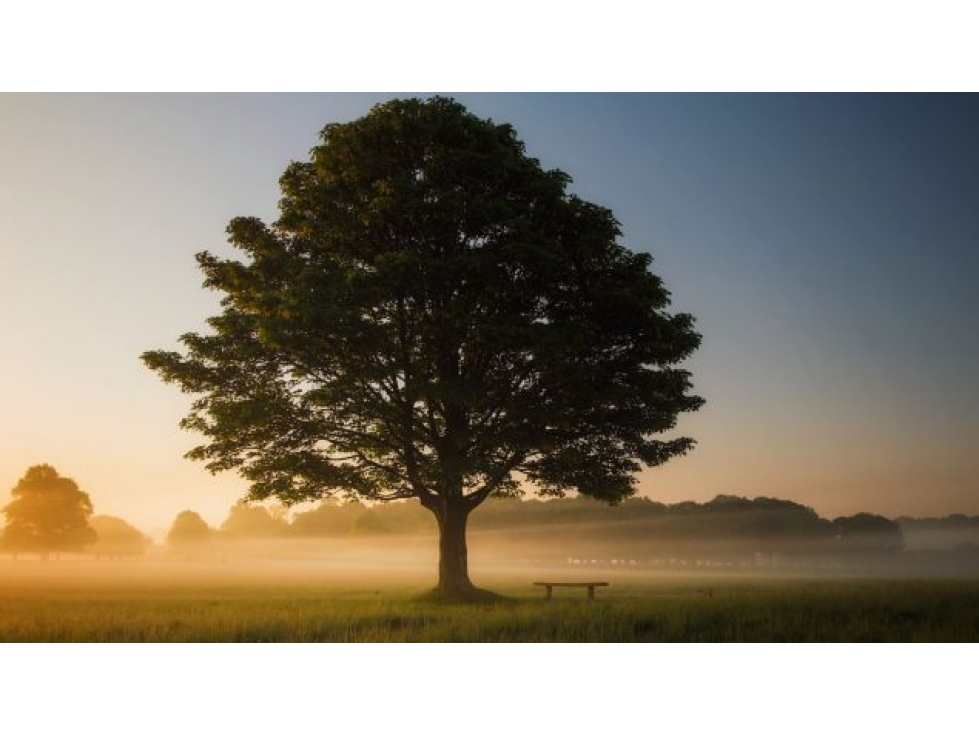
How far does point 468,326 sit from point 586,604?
664 cm

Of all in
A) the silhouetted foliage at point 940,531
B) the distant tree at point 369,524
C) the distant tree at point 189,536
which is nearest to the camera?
the silhouetted foliage at point 940,531

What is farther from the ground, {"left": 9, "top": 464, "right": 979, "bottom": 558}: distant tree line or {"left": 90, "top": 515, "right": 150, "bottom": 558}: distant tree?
{"left": 9, "top": 464, "right": 979, "bottom": 558}: distant tree line

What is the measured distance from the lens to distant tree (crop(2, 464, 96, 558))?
2958cm

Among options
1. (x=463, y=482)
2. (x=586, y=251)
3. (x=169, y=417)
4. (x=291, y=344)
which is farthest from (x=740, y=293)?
(x=169, y=417)

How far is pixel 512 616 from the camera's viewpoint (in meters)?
15.3

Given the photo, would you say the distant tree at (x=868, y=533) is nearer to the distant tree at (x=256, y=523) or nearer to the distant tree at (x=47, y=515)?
the distant tree at (x=47, y=515)

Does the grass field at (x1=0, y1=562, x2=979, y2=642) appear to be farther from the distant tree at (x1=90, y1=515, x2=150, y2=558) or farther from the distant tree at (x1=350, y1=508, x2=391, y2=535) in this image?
Answer: the distant tree at (x1=90, y1=515, x2=150, y2=558)

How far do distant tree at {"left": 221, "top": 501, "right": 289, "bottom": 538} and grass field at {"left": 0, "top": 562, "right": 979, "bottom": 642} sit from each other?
1794 cm

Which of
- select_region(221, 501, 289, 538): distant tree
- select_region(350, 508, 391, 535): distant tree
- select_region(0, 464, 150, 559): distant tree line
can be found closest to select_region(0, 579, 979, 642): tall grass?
select_region(350, 508, 391, 535): distant tree

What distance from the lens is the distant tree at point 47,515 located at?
2958cm

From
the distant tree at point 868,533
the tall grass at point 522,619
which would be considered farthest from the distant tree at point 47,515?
the distant tree at point 868,533

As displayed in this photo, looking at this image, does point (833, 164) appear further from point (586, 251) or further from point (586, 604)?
point (586, 604)

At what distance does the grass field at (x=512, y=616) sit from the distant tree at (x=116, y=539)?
2233cm

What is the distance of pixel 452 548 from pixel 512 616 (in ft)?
16.1
